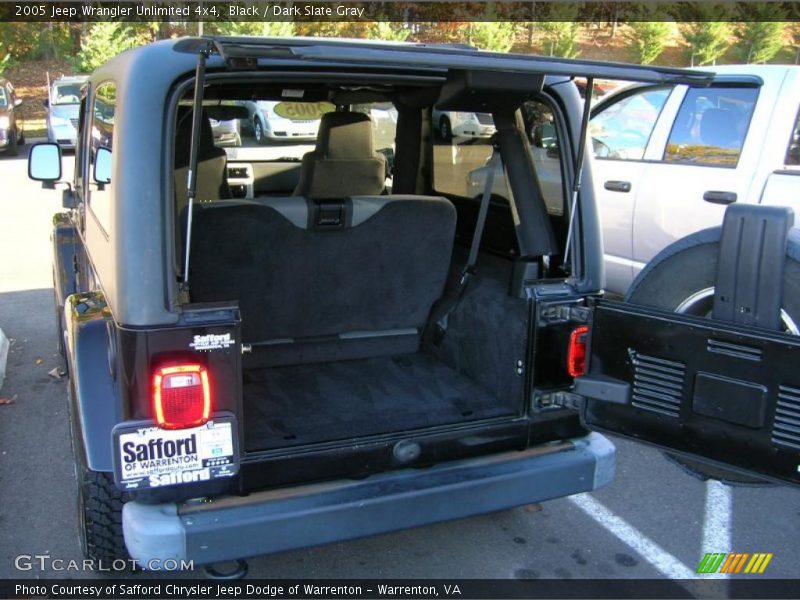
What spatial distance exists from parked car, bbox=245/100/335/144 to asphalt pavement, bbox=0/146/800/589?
87.0 inches

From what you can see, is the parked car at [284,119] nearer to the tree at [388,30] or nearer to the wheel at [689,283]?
the wheel at [689,283]

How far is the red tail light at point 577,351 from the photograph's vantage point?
289 centimetres

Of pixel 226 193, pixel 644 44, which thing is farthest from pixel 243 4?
pixel 226 193

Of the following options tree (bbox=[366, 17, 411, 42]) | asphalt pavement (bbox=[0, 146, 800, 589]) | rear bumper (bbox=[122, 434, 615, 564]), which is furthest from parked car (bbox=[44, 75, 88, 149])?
rear bumper (bbox=[122, 434, 615, 564])

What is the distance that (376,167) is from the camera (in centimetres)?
417

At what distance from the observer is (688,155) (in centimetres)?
555

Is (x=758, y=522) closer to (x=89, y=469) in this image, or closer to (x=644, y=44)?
(x=89, y=469)

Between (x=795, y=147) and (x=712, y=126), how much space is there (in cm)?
62

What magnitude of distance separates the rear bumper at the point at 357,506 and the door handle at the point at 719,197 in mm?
2741

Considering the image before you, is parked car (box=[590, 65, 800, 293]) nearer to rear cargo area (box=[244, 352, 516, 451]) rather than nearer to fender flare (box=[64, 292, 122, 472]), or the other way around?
rear cargo area (box=[244, 352, 516, 451])

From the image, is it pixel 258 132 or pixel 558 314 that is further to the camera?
pixel 258 132

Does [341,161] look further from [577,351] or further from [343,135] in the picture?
[577,351]
